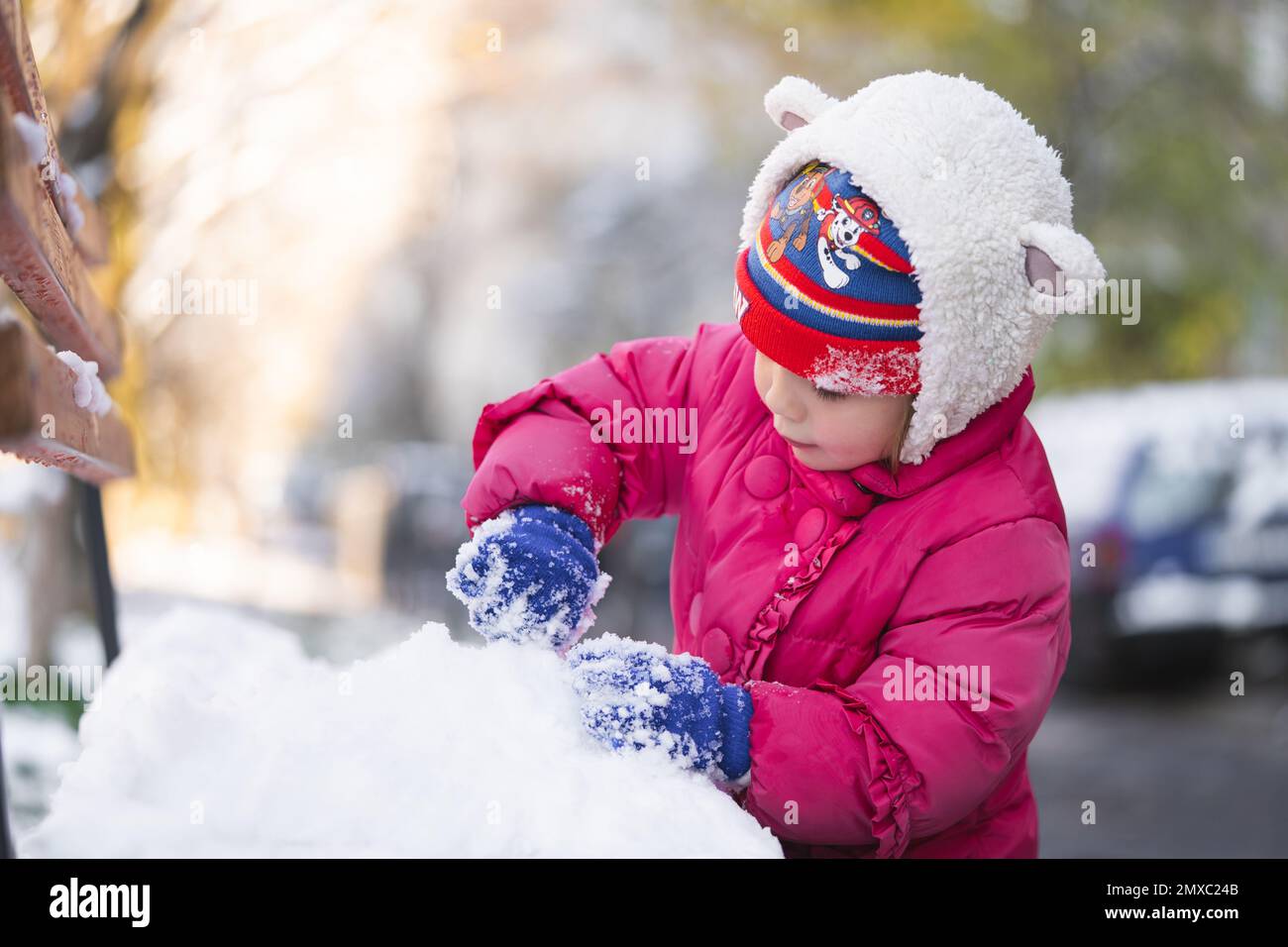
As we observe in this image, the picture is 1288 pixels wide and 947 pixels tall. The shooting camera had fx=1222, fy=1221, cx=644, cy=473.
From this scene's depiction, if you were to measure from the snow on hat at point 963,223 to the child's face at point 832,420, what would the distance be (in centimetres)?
3

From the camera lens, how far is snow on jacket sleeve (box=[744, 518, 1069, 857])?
140cm

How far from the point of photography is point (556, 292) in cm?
1041

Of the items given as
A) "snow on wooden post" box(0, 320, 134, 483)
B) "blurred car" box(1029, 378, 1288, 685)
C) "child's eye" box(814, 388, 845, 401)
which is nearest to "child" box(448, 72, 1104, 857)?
"child's eye" box(814, 388, 845, 401)

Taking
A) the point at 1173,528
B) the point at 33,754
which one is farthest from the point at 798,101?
the point at 1173,528

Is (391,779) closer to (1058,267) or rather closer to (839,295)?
(839,295)

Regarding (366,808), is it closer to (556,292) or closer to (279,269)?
(279,269)

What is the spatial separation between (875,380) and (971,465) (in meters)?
0.20

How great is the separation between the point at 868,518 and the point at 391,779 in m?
0.70

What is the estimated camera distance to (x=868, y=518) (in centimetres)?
161

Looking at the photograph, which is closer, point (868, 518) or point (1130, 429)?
point (868, 518)

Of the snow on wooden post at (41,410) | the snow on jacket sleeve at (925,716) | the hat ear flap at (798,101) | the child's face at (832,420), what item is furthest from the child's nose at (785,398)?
the snow on wooden post at (41,410)

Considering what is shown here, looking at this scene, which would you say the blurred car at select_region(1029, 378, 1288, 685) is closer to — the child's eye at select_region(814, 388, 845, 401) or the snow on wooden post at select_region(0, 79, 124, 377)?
the child's eye at select_region(814, 388, 845, 401)

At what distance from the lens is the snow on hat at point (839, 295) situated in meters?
1.47

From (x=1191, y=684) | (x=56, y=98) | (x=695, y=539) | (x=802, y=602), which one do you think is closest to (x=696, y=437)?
(x=695, y=539)
